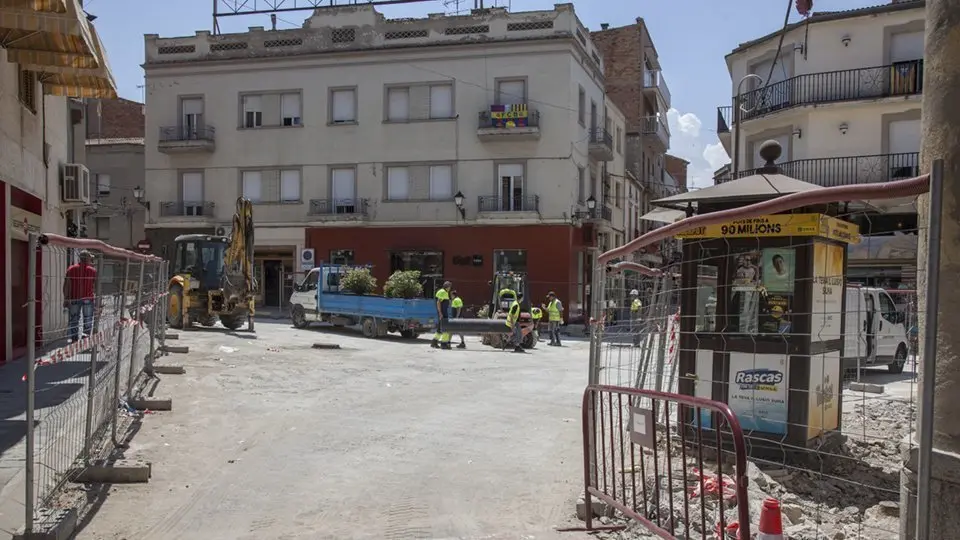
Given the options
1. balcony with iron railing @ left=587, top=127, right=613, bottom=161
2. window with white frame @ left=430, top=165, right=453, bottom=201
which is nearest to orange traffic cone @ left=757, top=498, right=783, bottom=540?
window with white frame @ left=430, top=165, right=453, bottom=201

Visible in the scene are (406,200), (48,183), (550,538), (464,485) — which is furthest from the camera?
(406,200)

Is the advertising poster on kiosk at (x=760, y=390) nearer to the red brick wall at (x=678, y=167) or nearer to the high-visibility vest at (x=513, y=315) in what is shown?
the high-visibility vest at (x=513, y=315)

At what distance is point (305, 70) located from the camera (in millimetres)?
35719

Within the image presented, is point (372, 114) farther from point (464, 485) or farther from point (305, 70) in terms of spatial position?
point (464, 485)

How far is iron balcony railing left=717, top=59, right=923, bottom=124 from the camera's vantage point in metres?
28.7

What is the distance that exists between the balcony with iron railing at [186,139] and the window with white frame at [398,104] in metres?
8.56

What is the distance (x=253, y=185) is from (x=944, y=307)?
3557 centimetres

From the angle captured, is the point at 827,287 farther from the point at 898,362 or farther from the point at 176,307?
the point at 176,307

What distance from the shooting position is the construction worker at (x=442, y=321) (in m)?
21.5

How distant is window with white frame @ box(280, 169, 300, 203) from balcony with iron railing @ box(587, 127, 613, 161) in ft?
43.6

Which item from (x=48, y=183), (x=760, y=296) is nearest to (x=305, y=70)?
(x=48, y=183)

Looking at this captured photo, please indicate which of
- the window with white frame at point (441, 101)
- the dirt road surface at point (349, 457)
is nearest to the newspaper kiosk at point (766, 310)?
the dirt road surface at point (349, 457)

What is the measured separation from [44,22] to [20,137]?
4.27m

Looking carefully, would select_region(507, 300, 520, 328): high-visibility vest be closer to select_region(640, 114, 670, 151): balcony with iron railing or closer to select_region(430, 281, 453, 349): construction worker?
select_region(430, 281, 453, 349): construction worker
